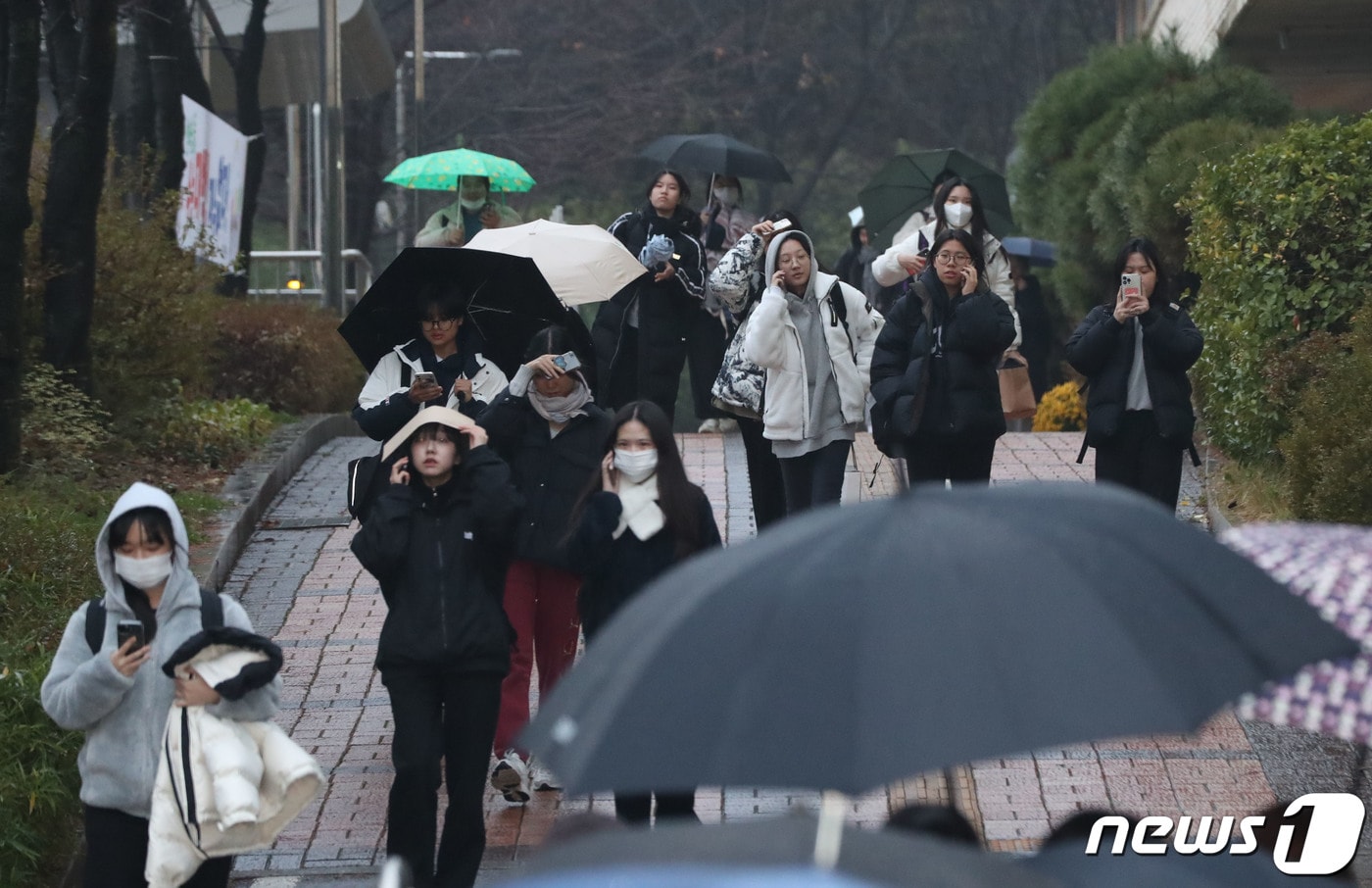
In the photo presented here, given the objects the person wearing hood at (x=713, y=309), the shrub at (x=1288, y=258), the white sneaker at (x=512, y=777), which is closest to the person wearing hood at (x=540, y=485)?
the white sneaker at (x=512, y=777)

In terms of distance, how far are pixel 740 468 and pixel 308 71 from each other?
16.0 meters

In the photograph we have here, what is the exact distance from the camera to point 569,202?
36281mm

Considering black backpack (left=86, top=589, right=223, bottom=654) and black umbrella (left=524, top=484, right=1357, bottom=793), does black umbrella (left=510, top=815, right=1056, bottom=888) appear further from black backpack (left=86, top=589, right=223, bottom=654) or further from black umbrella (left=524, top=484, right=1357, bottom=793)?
black backpack (left=86, top=589, right=223, bottom=654)

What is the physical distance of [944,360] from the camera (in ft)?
27.8

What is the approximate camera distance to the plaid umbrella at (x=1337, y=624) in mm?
4223

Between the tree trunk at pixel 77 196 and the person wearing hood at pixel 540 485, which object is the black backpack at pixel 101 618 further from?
the tree trunk at pixel 77 196

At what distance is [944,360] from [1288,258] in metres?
3.27

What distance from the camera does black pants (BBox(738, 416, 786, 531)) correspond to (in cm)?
936

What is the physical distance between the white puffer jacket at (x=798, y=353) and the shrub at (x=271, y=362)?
817 centimetres

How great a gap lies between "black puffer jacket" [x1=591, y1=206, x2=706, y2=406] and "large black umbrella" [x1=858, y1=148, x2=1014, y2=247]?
425 cm

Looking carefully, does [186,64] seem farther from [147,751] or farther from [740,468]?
[147,751]

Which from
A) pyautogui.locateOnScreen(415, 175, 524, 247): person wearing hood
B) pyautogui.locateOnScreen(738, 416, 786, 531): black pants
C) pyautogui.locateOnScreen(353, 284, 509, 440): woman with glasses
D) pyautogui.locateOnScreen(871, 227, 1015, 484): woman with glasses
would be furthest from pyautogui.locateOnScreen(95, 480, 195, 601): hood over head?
pyautogui.locateOnScreen(415, 175, 524, 247): person wearing hood

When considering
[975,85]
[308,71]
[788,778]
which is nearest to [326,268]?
[308,71]

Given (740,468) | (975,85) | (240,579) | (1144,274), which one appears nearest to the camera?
(1144,274)
